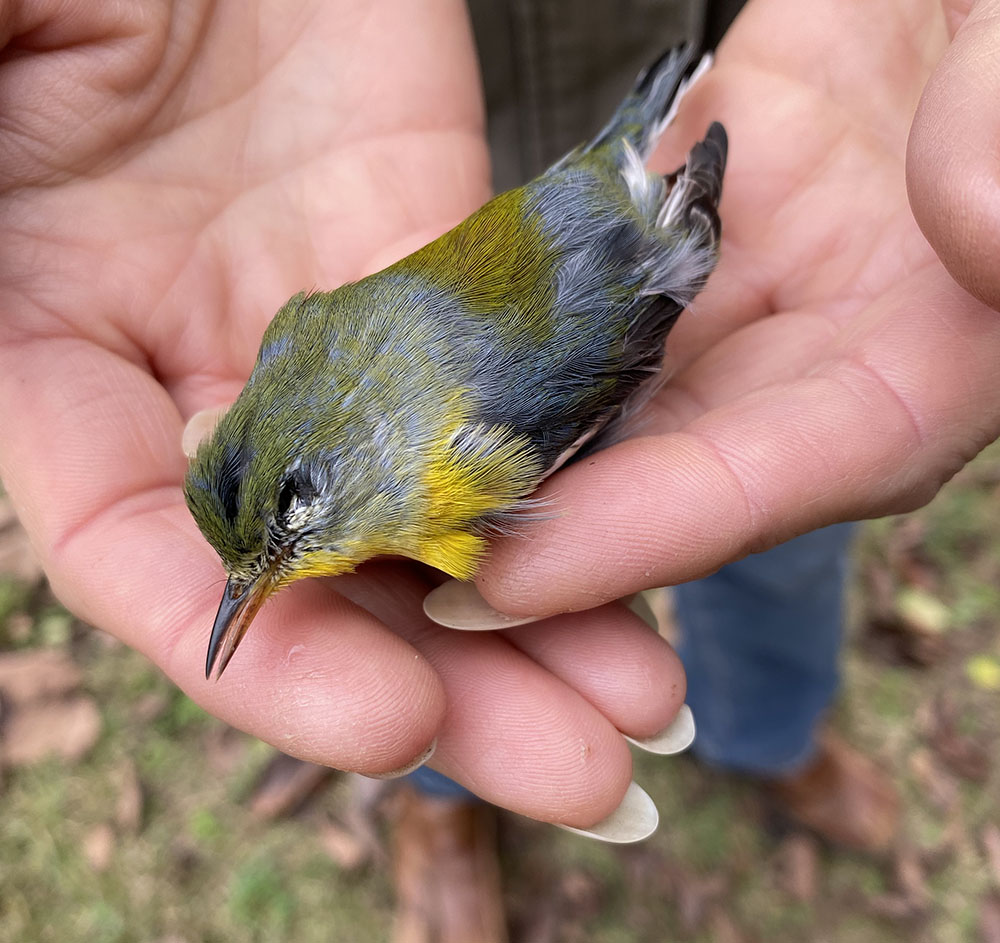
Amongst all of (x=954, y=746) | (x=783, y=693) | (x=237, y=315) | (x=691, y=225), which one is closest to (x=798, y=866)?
(x=783, y=693)

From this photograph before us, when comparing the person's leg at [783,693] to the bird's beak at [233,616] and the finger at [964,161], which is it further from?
the bird's beak at [233,616]

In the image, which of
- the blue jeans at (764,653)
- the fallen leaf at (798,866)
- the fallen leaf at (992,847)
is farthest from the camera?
the fallen leaf at (798,866)

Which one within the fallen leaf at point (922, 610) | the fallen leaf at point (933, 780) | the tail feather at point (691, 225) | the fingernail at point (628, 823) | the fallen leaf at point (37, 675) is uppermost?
the tail feather at point (691, 225)

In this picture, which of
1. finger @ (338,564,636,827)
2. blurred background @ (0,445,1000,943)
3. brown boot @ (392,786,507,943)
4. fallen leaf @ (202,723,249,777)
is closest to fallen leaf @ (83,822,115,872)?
blurred background @ (0,445,1000,943)

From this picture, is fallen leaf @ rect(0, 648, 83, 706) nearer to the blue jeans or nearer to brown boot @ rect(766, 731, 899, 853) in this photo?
the blue jeans

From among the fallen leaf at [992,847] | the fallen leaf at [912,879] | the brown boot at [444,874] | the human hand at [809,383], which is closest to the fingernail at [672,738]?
the human hand at [809,383]

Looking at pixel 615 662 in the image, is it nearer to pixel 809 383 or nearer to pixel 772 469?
pixel 772 469

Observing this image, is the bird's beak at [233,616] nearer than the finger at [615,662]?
Yes
